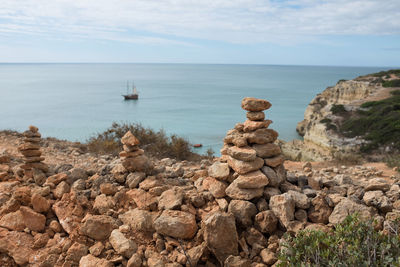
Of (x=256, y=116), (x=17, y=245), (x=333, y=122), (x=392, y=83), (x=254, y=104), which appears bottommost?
(x=333, y=122)

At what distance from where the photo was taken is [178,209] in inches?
196

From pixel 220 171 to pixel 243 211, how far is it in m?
0.96

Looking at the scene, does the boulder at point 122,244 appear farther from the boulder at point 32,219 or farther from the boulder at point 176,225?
the boulder at point 32,219

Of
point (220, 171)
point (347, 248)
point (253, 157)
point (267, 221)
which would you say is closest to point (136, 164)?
point (220, 171)

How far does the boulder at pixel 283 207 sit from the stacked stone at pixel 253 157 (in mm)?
335

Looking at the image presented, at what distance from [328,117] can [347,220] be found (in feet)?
85.0

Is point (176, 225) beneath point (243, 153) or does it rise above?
beneath

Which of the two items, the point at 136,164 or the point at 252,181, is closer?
the point at 252,181

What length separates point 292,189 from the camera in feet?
17.3

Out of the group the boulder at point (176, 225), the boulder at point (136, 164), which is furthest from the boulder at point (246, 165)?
the boulder at point (136, 164)

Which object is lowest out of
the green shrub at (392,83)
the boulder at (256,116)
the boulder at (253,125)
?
the boulder at (253,125)

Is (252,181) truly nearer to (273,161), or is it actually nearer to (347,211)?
(273,161)

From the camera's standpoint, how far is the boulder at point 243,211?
4.71m

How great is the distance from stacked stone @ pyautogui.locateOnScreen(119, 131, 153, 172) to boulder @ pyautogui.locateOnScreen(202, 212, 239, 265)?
6.54 feet
